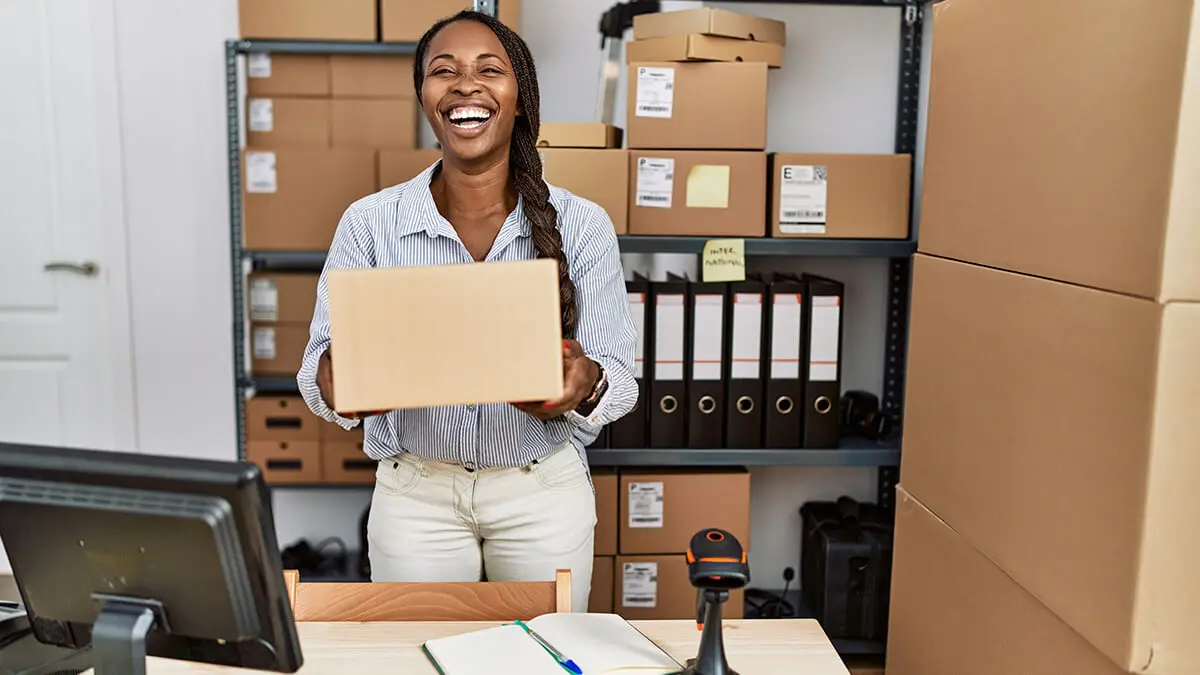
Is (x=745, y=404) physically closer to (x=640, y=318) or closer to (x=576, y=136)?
(x=640, y=318)

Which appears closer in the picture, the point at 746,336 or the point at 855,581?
the point at 746,336

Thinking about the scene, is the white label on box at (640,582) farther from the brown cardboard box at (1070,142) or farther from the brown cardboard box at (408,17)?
the brown cardboard box at (408,17)

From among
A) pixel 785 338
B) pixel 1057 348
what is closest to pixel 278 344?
pixel 785 338

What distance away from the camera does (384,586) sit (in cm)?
122

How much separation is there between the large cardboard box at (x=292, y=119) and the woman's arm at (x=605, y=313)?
42.1 inches

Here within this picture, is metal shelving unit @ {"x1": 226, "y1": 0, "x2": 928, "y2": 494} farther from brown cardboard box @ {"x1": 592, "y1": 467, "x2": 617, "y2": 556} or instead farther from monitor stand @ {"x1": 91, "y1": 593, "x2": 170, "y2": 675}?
monitor stand @ {"x1": 91, "y1": 593, "x2": 170, "y2": 675}

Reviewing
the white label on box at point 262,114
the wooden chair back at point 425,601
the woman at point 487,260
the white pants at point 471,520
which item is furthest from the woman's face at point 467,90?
the white label on box at point 262,114

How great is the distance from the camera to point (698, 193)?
204 centimetres

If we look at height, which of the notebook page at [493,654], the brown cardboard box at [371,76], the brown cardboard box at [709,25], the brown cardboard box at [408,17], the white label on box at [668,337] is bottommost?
the notebook page at [493,654]

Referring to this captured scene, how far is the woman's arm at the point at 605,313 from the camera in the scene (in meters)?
1.35

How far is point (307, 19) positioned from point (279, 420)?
94cm

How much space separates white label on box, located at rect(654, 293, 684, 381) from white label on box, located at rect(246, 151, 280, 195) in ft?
3.04

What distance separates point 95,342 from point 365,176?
1.15 m

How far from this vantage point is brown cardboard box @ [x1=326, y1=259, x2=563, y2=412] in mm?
1020
